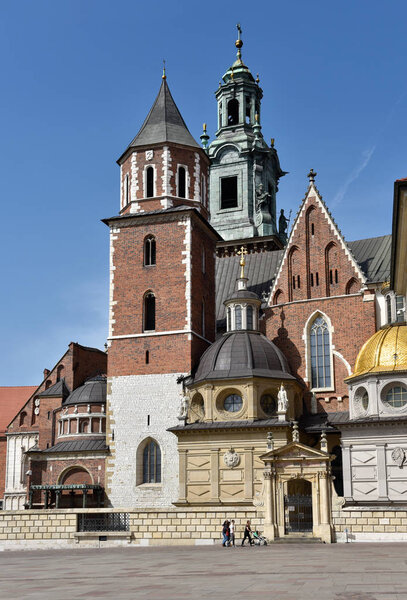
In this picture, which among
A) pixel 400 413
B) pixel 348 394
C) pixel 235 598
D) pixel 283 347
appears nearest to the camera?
pixel 235 598

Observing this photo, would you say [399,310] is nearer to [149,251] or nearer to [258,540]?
[149,251]

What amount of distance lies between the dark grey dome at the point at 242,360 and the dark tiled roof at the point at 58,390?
11.9 metres

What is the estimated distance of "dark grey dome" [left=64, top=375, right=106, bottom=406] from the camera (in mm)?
44812

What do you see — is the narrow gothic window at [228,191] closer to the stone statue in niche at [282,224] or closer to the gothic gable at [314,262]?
the stone statue in niche at [282,224]

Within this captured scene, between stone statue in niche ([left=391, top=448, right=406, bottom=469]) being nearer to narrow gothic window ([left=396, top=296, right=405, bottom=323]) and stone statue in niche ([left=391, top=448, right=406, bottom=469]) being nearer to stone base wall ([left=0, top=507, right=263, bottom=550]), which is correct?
narrow gothic window ([left=396, top=296, right=405, bottom=323])

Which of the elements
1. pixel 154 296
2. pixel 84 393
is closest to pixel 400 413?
pixel 154 296

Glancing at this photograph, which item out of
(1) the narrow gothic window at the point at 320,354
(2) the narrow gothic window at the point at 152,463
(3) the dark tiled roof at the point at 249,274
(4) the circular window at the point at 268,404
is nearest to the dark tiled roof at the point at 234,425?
(4) the circular window at the point at 268,404

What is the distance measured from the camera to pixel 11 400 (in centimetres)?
6456

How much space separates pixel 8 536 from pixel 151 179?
21.4 m

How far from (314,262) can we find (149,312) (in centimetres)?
939

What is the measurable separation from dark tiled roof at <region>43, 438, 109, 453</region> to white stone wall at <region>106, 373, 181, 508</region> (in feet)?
4.99

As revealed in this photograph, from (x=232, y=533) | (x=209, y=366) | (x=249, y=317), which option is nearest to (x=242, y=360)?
(x=209, y=366)

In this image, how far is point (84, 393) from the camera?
45250 millimetres

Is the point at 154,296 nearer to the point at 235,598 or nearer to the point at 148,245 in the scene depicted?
the point at 148,245
